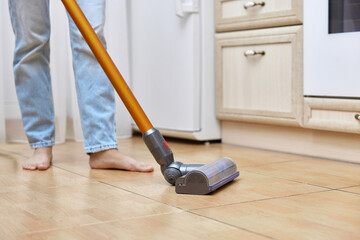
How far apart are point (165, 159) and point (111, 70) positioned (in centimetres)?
26

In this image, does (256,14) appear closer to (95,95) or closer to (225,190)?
(95,95)

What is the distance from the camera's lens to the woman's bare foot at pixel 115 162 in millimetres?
1660

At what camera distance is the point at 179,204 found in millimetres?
1215

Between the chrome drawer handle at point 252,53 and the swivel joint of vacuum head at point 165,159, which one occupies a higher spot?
the chrome drawer handle at point 252,53

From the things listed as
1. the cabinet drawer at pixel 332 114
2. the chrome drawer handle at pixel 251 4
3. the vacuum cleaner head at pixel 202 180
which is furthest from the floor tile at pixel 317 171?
the chrome drawer handle at pixel 251 4

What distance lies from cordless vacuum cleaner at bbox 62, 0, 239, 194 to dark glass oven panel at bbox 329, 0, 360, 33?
→ 0.60 m

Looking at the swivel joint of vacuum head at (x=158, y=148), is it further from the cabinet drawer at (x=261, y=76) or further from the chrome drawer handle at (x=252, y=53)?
the chrome drawer handle at (x=252, y=53)

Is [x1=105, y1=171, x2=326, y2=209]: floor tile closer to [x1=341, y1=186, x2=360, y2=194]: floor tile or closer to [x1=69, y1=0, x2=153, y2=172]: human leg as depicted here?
[x1=341, y1=186, x2=360, y2=194]: floor tile

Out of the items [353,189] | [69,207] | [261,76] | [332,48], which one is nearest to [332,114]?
[332,48]

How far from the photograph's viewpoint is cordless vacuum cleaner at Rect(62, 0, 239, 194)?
130 centimetres

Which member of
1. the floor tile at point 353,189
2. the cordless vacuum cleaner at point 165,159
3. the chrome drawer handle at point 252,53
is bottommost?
the floor tile at point 353,189

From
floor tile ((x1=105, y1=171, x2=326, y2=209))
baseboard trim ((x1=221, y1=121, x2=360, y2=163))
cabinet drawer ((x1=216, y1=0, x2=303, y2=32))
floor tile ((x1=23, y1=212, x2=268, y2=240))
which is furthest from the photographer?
cabinet drawer ((x1=216, y1=0, x2=303, y2=32))

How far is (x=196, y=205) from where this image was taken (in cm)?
120

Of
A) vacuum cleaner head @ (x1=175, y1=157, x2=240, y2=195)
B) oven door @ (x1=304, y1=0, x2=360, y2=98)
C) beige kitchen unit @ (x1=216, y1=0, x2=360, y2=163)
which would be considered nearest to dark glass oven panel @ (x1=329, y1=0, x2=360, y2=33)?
oven door @ (x1=304, y1=0, x2=360, y2=98)
